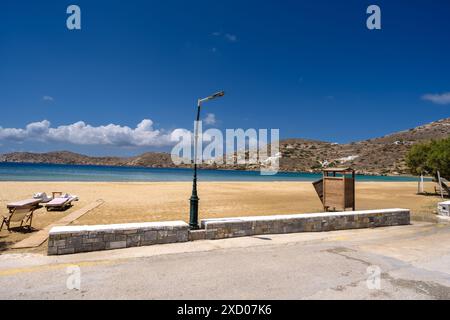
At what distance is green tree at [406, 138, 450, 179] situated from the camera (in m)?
24.4

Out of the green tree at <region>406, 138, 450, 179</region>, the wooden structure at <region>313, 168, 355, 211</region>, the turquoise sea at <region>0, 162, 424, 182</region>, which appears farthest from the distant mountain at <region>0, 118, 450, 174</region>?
the wooden structure at <region>313, 168, 355, 211</region>

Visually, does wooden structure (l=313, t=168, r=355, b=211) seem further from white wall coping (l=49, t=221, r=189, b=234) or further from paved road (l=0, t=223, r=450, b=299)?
white wall coping (l=49, t=221, r=189, b=234)

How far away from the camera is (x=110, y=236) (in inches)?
301

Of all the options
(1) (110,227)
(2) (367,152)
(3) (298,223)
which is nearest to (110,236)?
(1) (110,227)

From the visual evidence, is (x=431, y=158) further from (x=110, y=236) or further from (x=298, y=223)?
(x=110, y=236)

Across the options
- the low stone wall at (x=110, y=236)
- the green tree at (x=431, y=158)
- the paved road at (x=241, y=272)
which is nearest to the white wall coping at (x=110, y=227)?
the low stone wall at (x=110, y=236)

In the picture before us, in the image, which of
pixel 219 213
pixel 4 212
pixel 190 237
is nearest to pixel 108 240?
pixel 190 237

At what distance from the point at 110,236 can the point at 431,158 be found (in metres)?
27.7

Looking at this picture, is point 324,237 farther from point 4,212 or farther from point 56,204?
point 4,212

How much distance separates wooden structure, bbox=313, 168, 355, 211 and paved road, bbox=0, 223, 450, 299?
19.1 feet

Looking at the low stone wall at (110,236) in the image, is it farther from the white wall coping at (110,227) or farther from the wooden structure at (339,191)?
the wooden structure at (339,191)

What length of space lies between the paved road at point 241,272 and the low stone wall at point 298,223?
0.51 meters

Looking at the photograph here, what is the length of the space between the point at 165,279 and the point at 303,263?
3.22m

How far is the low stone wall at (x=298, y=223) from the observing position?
919 centimetres
